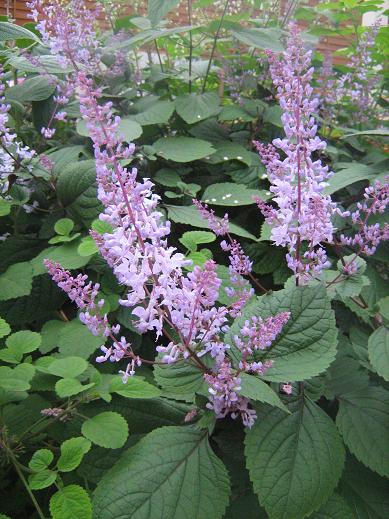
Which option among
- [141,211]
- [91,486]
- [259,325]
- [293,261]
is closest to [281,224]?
[293,261]

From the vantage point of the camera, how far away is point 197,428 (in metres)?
1.00

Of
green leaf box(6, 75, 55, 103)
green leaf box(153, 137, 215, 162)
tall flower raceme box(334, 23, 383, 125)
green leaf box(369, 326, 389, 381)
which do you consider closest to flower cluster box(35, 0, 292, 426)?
green leaf box(369, 326, 389, 381)

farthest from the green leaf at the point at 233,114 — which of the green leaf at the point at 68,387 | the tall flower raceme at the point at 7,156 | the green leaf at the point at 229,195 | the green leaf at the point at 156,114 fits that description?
the green leaf at the point at 68,387

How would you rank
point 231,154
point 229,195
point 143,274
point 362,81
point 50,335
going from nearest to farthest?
point 143,274 → point 50,335 → point 229,195 → point 231,154 → point 362,81

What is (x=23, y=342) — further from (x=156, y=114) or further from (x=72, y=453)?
(x=156, y=114)

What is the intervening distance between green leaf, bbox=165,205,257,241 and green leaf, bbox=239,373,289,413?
0.63 m

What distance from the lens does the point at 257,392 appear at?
2.80 ft

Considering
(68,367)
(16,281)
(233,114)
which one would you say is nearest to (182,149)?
(233,114)

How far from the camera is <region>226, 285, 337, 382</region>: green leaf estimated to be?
0.96 metres

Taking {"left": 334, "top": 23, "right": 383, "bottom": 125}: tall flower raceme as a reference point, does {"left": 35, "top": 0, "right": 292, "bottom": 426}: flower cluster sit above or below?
above

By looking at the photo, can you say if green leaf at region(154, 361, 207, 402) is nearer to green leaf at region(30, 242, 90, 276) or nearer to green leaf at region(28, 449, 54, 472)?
green leaf at region(28, 449, 54, 472)

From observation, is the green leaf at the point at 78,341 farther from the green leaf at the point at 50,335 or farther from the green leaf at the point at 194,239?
the green leaf at the point at 194,239

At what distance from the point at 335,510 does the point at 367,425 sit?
0.19m

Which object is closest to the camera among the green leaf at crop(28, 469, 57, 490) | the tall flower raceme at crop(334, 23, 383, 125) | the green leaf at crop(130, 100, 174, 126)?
the green leaf at crop(28, 469, 57, 490)
